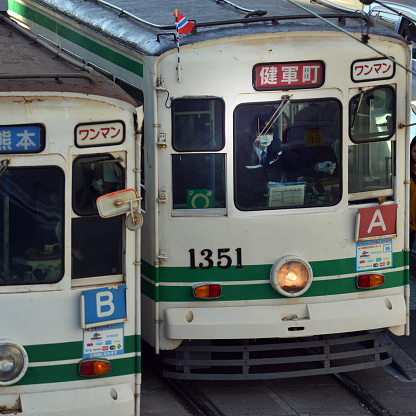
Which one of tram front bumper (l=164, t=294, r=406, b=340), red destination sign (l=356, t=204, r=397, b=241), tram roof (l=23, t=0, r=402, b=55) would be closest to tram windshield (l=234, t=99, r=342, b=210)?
red destination sign (l=356, t=204, r=397, b=241)

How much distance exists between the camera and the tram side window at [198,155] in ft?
24.9

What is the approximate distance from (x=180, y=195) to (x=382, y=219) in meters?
1.62

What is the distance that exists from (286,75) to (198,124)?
75 centimetres

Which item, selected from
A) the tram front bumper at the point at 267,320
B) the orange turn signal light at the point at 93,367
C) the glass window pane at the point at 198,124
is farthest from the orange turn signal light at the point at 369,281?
the orange turn signal light at the point at 93,367

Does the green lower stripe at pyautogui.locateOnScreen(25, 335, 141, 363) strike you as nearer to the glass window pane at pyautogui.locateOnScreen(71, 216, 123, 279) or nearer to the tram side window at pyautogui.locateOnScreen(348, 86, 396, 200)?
the glass window pane at pyautogui.locateOnScreen(71, 216, 123, 279)

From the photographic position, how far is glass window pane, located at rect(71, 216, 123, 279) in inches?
245

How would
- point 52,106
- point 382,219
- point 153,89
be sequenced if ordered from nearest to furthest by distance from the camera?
1. point 52,106
2. point 153,89
3. point 382,219

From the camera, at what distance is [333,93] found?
7.71 meters

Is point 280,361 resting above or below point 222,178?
below

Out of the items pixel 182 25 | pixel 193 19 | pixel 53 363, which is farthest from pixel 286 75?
pixel 53 363

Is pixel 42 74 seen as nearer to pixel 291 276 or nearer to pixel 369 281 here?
pixel 291 276

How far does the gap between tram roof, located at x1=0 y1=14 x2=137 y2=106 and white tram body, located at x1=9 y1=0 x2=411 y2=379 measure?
84 centimetres

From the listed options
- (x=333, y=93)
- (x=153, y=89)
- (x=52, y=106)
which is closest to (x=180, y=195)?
(x=153, y=89)

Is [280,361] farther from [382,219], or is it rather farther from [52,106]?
[52,106]
